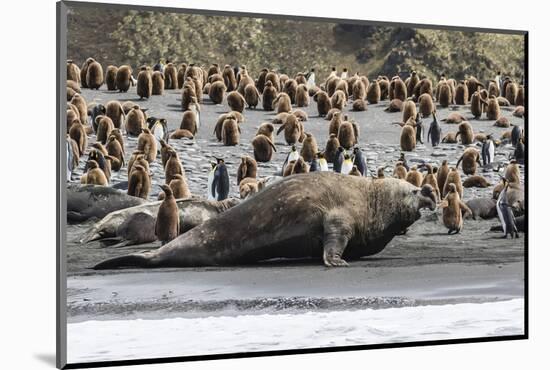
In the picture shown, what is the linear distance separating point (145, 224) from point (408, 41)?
2.47 metres

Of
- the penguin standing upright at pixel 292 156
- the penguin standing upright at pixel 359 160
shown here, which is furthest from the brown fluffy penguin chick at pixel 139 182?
the penguin standing upright at pixel 359 160

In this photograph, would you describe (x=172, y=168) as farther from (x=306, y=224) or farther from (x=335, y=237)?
(x=335, y=237)

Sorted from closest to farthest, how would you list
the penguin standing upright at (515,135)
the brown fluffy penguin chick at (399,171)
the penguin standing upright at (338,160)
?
the penguin standing upright at (338,160), the brown fluffy penguin chick at (399,171), the penguin standing upright at (515,135)

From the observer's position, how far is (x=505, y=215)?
858 centimetres

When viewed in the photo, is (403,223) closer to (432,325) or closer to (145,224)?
(432,325)

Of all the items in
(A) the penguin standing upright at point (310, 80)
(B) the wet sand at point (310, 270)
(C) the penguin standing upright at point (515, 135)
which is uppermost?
(A) the penguin standing upright at point (310, 80)

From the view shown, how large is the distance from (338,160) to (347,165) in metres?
0.09

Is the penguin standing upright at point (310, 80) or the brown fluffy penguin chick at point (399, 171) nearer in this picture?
the penguin standing upright at point (310, 80)

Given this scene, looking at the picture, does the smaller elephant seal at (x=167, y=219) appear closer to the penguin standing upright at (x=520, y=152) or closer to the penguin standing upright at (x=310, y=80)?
the penguin standing upright at (x=310, y=80)

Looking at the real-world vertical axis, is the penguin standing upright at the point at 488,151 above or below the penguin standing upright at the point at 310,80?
below

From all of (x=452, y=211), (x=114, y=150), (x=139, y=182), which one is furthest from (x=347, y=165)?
(x=114, y=150)

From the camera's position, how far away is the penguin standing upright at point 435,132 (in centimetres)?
843

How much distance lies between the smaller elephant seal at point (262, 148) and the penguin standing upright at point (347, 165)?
1.89ft

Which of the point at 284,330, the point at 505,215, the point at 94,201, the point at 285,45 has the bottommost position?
the point at 284,330
